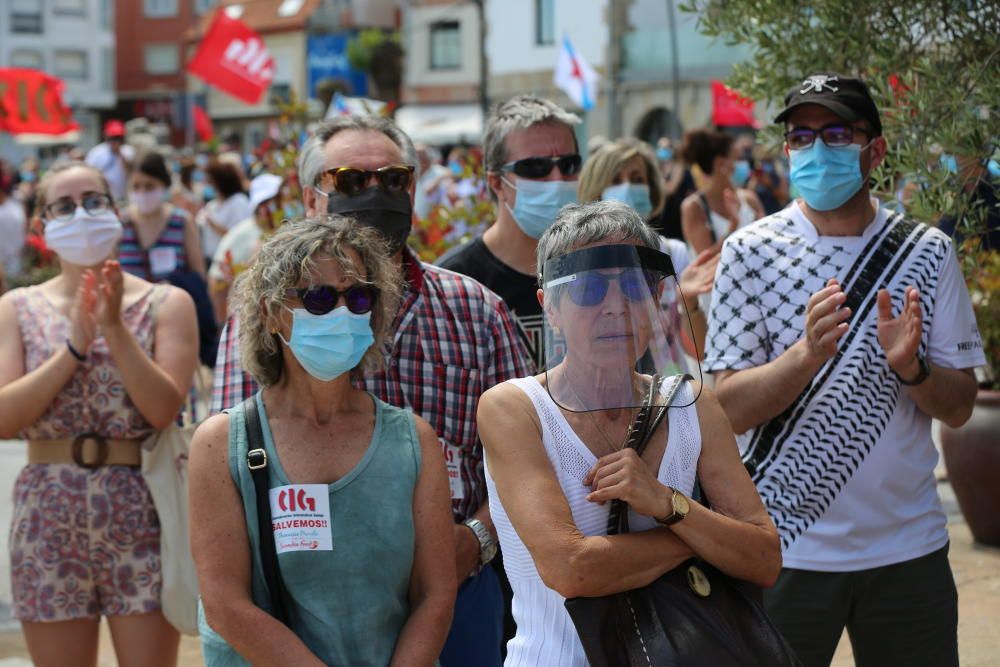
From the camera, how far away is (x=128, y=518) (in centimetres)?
439

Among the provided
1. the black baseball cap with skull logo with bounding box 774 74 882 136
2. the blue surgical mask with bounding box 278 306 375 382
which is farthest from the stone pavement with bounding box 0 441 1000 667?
the blue surgical mask with bounding box 278 306 375 382

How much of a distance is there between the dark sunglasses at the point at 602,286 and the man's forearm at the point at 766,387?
0.84 m

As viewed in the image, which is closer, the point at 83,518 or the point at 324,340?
the point at 324,340

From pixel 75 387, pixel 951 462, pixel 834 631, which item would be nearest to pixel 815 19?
pixel 834 631

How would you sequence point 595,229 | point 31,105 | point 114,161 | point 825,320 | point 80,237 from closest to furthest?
point 595,229
point 825,320
point 80,237
point 114,161
point 31,105

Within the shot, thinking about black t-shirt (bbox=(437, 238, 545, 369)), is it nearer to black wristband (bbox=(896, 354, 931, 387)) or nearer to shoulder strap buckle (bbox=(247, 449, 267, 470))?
black wristband (bbox=(896, 354, 931, 387))

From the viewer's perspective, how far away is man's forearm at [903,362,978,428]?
3617 millimetres

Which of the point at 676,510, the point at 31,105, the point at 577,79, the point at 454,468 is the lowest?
the point at 454,468

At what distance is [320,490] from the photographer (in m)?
3.04

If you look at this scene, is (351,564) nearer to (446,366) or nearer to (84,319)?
(446,366)

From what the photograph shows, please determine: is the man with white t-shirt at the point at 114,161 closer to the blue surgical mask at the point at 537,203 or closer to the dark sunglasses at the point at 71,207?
the dark sunglasses at the point at 71,207

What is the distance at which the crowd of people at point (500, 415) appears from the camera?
280cm

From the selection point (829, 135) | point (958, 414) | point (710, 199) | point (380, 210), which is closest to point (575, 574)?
point (380, 210)

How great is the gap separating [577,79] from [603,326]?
15.5m
